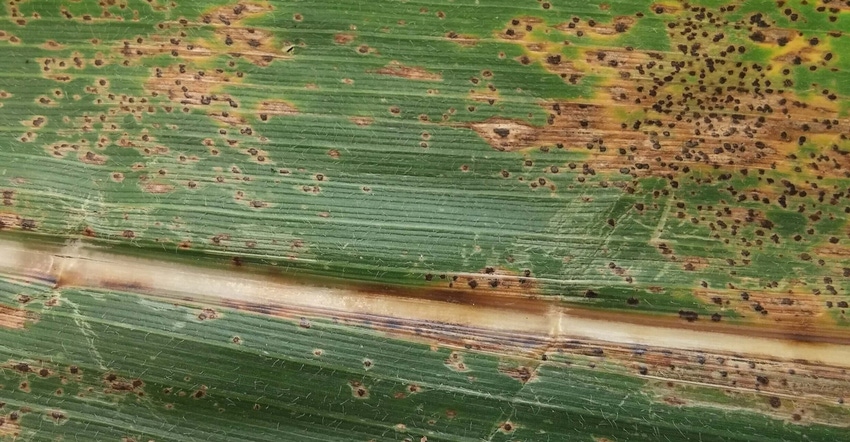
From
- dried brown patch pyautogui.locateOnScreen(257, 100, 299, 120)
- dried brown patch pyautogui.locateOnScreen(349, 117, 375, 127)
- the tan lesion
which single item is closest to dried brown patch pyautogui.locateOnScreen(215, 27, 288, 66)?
dried brown patch pyautogui.locateOnScreen(257, 100, 299, 120)

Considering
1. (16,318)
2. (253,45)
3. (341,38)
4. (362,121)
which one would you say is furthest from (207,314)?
(341,38)

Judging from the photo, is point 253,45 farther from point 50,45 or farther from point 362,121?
point 50,45

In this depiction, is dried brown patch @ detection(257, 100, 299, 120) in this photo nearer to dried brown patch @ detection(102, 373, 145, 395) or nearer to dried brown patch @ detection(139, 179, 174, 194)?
dried brown patch @ detection(139, 179, 174, 194)

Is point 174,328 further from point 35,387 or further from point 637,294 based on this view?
point 637,294

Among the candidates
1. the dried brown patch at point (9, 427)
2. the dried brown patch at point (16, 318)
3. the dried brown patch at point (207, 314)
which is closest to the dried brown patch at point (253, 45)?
the dried brown patch at point (207, 314)

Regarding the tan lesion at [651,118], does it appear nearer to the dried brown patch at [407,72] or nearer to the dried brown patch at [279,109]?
the dried brown patch at [407,72]

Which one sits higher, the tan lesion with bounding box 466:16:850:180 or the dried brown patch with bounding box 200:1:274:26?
the dried brown patch with bounding box 200:1:274:26

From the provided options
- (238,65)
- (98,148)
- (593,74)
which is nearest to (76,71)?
(98,148)
